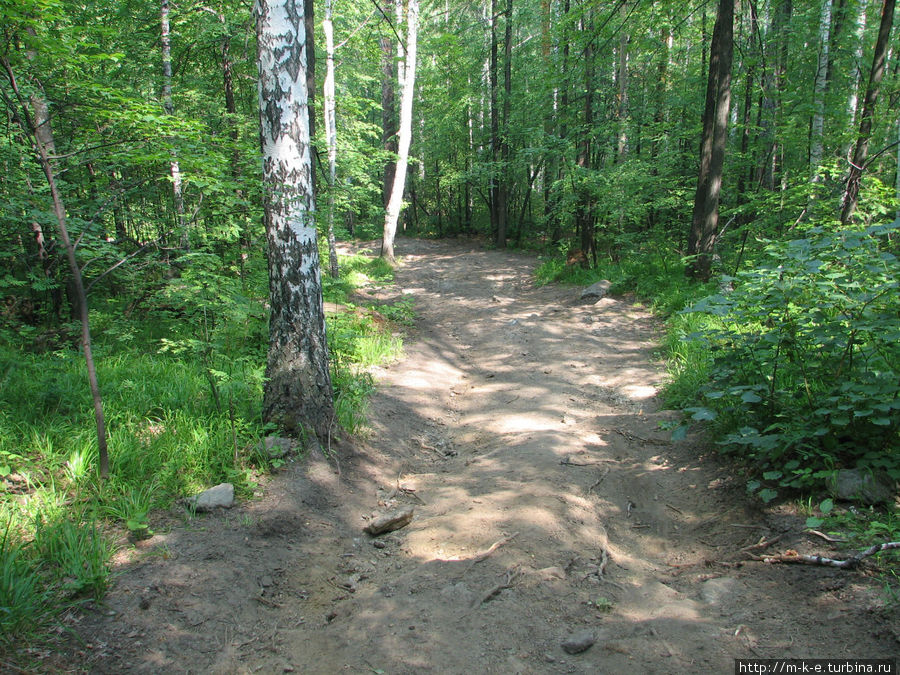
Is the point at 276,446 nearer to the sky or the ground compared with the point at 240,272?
nearer to the ground

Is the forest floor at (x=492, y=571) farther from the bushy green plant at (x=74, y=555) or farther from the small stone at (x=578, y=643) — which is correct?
the bushy green plant at (x=74, y=555)

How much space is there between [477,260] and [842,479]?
16.1 metres

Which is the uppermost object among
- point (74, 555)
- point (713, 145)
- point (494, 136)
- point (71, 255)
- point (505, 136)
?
point (494, 136)

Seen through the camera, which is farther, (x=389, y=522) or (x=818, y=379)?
(x=389, y=522)

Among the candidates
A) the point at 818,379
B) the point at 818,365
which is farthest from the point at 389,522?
the point at 818,365

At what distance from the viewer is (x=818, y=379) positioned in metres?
3.88

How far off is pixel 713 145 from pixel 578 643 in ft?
32.6

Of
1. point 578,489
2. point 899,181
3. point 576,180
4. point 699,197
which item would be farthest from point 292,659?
point 899,181

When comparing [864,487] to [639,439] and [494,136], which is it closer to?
[639,439]

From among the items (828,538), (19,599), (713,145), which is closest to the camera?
(19,599)

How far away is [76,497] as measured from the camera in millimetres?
3424

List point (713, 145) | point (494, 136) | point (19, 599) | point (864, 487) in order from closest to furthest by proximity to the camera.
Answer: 1. point (19, 599)
2. point (864, 487)
3. point (713, 145)
4. point (494, 136)

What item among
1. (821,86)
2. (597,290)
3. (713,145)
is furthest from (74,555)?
(821,86)

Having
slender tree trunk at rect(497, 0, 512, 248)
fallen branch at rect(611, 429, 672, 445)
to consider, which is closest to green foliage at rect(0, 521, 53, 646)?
fallen branch at rect(611, 429, 672, 445)
